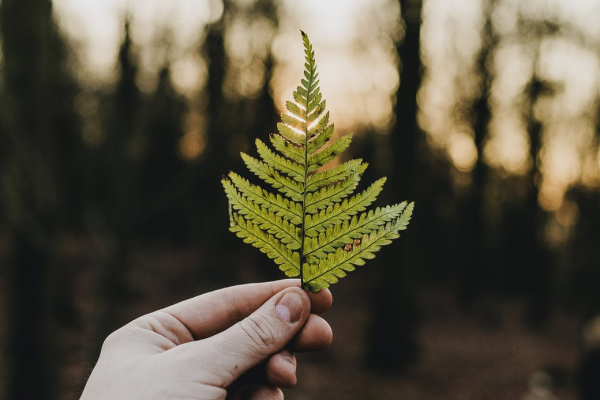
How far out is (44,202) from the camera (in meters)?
6.10

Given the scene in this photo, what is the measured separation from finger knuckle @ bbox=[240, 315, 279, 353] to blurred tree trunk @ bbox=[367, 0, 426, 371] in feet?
31.8

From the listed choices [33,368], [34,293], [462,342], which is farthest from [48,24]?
[462,342]

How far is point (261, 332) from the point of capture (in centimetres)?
185

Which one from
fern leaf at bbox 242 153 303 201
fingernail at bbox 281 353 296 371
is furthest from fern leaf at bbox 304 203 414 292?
fingernail at bbox 281 353 296 371

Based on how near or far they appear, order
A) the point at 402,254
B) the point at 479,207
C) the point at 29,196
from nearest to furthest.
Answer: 1. the point at 29,196
2. the point at 402,254
3. the point at 479,207

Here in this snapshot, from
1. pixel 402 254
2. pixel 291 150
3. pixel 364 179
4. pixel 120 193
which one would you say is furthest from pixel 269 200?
pixel 364 179

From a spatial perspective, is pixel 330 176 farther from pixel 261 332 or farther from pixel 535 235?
pixel 535 235

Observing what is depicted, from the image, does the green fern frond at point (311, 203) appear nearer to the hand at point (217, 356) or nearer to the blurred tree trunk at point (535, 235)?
the hand at point (217, 356)

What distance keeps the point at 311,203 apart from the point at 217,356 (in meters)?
0.74

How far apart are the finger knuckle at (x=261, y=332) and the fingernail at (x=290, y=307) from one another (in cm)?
6

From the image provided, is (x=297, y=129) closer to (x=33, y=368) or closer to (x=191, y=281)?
(x=33, y=368)

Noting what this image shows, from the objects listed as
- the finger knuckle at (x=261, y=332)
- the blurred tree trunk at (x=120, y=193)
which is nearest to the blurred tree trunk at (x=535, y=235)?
the blurred tree trunk at (x=120, y=193)

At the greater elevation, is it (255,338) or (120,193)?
(255,338)

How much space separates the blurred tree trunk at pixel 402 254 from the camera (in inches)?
451
